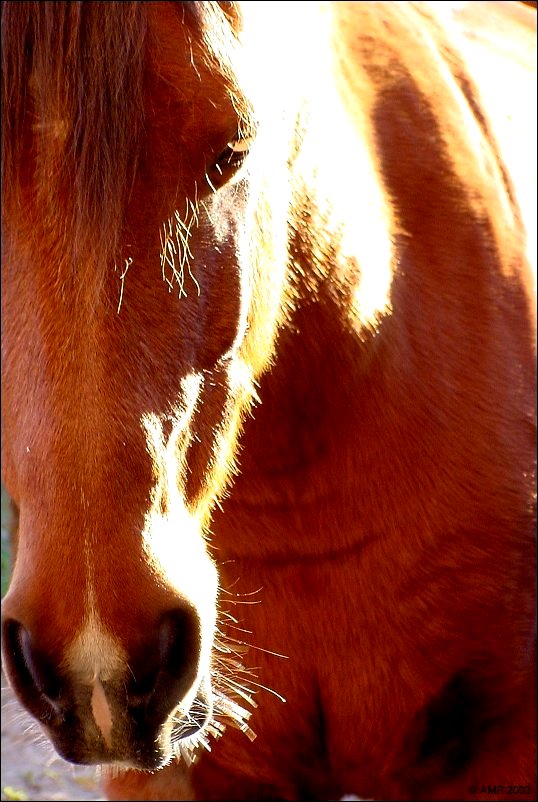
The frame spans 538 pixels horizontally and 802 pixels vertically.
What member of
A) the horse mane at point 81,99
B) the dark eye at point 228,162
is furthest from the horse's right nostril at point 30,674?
the dark eye at point 228,162

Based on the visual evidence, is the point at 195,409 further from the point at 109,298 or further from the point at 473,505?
the point at 473,505

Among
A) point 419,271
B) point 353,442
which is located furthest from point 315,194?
point 353,442

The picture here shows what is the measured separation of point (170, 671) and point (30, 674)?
0.15 meters

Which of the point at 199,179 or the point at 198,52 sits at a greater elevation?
the point at 198,52

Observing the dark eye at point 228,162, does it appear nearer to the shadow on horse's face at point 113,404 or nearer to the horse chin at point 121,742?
the shadow on horse's face at point 113,404

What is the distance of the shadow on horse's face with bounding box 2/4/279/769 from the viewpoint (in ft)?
3.38

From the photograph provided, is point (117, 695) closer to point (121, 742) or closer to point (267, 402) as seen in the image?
point (121, 742)

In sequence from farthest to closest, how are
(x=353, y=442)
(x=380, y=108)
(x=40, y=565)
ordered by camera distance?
(x=380, y=108)
(x=353, y=442)
(x=40, y=565)

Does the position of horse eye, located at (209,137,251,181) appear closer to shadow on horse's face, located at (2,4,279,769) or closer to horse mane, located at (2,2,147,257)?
shadow on horse's face, located at (2,4,279,769)

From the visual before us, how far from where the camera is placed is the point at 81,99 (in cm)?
105

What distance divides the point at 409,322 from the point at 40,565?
843 mm

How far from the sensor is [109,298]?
107cm

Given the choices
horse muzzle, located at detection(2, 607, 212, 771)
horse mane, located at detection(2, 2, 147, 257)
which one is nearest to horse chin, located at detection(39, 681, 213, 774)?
horse muzzle, located at detection(2, 607, 212, 771)

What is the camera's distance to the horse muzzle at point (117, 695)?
3.37 feet
